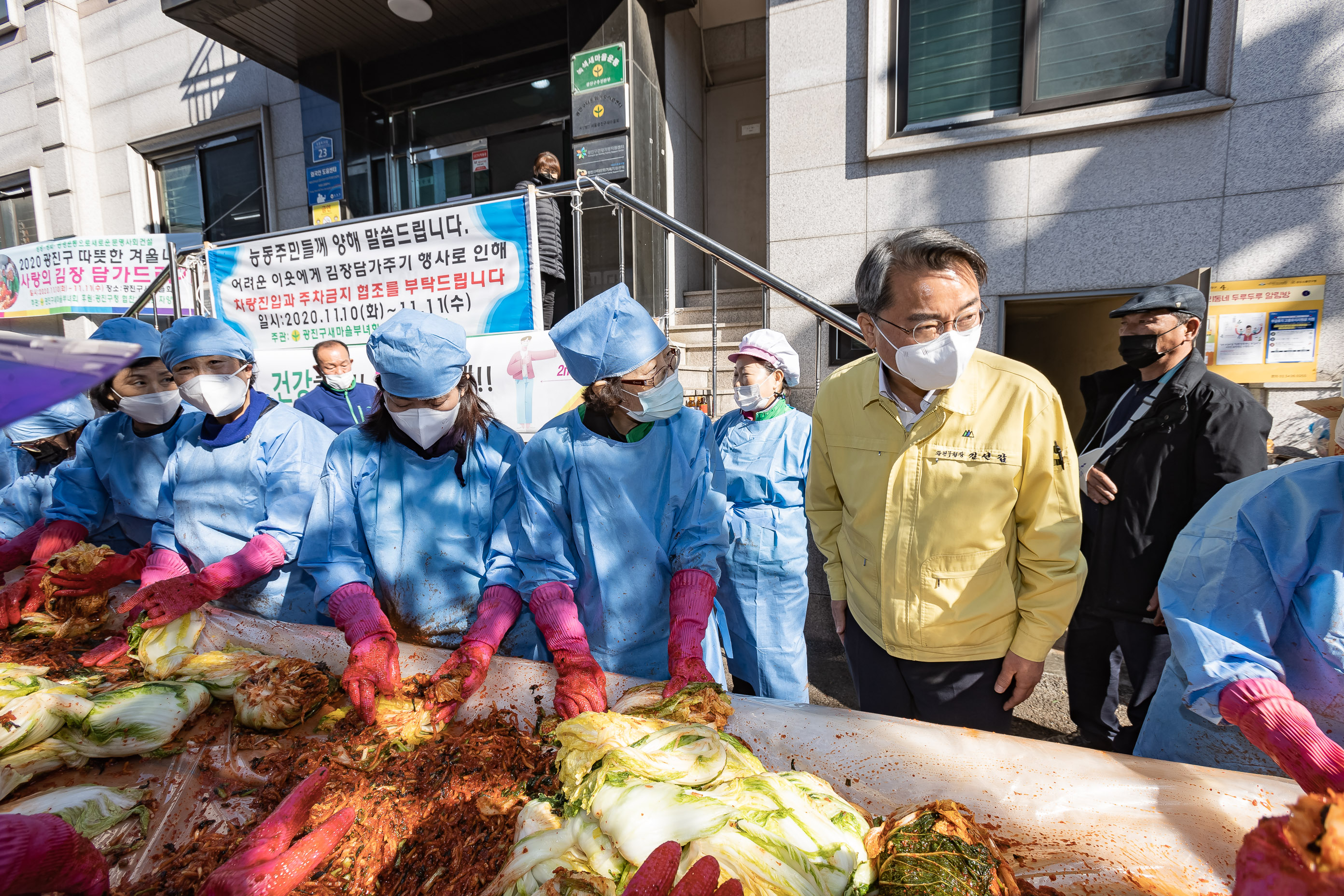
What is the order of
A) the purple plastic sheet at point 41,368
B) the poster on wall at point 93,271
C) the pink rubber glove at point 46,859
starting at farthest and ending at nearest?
the poster on wall at point 93,271
the pink rubber glove at point 46,859
the purple plastic sheet at point 41,368

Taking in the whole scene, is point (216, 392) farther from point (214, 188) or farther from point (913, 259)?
point (214, 188)

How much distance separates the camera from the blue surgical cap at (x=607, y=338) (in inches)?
78.6

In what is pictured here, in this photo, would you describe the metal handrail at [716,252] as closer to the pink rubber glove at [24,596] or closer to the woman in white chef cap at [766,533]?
the woman in white chef cap at [766,533]

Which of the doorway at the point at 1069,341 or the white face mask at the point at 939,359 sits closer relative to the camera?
the white face mask at the point at 939,359

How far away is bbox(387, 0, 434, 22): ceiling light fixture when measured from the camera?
659 cm

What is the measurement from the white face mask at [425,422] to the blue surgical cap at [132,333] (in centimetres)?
172

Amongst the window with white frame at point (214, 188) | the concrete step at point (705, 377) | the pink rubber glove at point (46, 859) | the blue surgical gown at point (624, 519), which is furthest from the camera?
the window with white frame at point (214, 188)

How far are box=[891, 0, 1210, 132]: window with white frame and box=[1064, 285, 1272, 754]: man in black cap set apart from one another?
127 inches

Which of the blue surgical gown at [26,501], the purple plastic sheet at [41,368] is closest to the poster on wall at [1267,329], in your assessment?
the purple plastic sheet at [41,368]

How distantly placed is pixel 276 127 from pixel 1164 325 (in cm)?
1084

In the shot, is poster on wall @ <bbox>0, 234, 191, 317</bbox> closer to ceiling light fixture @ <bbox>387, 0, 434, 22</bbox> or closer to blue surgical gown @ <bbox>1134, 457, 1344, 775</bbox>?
ceiling light fixture @ <bbox>387, 0, 434, 22</bbox>

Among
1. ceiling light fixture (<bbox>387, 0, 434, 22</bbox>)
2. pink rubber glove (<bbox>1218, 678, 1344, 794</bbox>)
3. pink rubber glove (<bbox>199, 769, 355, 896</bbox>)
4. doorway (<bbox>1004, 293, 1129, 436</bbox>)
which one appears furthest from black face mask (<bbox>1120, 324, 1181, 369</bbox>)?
ceiling light fixture (<bbox>387, 0, 434, 22</bbox>)

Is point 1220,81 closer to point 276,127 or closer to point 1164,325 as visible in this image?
point 1164,325

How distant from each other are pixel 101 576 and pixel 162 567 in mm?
202
